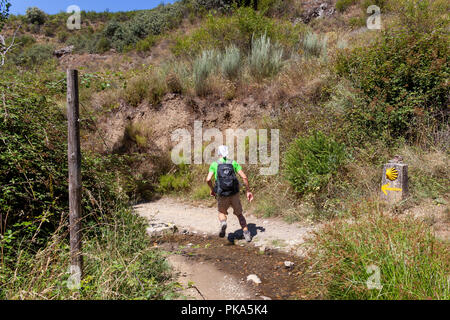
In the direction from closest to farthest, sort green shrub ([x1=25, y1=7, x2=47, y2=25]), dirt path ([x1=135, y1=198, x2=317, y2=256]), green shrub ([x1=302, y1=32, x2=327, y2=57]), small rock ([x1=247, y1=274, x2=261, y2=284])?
small rock ([x1=247, y1=274, x2=261, y2=284]) → dirt path ([x1=135, y1=198, x2=317, y2=256]) → green shrub ([x1=302, y1=32, x2=327, y2=57]) → green shrub ([x1=25, y1=7, x2=47, y2=25])

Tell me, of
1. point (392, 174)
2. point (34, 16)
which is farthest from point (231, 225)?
point (34, 16)

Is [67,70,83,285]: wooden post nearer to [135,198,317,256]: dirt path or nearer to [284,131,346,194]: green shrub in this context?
[135,198,317,256]: dirt path

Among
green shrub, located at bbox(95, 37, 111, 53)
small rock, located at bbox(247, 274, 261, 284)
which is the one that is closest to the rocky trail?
small rock, located at bbox(247, 274, 261, 284)

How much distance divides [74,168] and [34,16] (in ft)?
113

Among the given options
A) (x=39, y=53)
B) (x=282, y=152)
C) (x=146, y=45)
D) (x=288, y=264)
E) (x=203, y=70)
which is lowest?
(x=288, y=264)

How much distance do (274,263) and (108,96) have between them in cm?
909

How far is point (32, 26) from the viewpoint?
2872cm

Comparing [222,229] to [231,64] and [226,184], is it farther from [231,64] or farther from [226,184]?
[231,64]

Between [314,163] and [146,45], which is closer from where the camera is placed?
[314,163]

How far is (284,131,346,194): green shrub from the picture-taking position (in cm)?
591

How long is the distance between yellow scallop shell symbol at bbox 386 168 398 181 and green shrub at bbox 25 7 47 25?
114 ft

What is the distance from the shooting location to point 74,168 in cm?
287

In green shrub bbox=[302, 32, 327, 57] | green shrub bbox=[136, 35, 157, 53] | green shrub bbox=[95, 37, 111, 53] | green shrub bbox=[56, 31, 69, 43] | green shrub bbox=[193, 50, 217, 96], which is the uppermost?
green shrub bbox=[56, 31, 69, 43]
